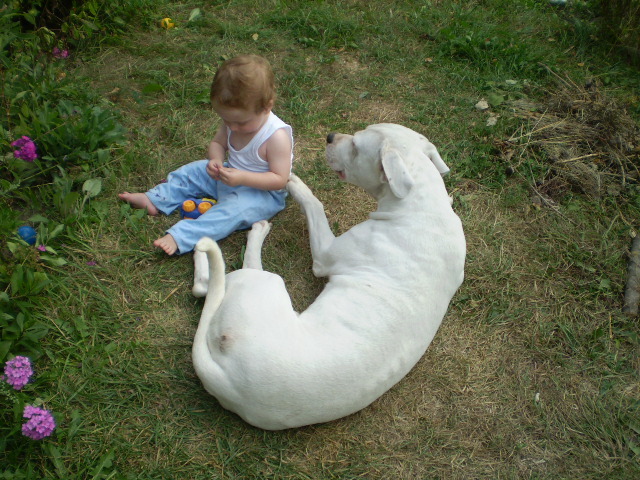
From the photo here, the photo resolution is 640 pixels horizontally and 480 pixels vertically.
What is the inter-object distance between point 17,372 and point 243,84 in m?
2.09

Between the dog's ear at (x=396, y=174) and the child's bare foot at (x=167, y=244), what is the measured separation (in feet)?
5.10

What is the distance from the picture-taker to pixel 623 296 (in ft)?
→ 13.1

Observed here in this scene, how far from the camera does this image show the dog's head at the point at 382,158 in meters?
3.20

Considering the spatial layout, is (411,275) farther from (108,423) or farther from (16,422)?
(16,422)

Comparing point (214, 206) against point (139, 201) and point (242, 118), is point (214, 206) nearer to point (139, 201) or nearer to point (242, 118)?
point (139, 201)

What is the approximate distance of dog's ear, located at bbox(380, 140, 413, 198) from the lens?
319 cm

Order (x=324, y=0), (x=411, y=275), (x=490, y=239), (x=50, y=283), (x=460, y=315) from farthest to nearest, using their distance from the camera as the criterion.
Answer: (x=324, y=0) → (x=490, y=239) → (x=460, y=315) → (x=50, y=283) → (x=411, y=275)

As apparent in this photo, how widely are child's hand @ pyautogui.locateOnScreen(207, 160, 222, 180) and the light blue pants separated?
0.20 m

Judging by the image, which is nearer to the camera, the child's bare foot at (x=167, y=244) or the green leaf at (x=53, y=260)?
the green leaf at (x=53, y=260)

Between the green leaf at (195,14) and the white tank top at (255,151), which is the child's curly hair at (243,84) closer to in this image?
the white tank top at (255,151)

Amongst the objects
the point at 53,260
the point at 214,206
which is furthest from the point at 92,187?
the point at 214,206

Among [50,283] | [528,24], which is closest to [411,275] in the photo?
[50,283]

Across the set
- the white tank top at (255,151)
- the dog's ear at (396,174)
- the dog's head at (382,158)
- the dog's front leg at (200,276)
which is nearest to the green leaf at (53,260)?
the dog's front leg at (200,276)

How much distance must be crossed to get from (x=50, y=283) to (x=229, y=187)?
138 centimetres
